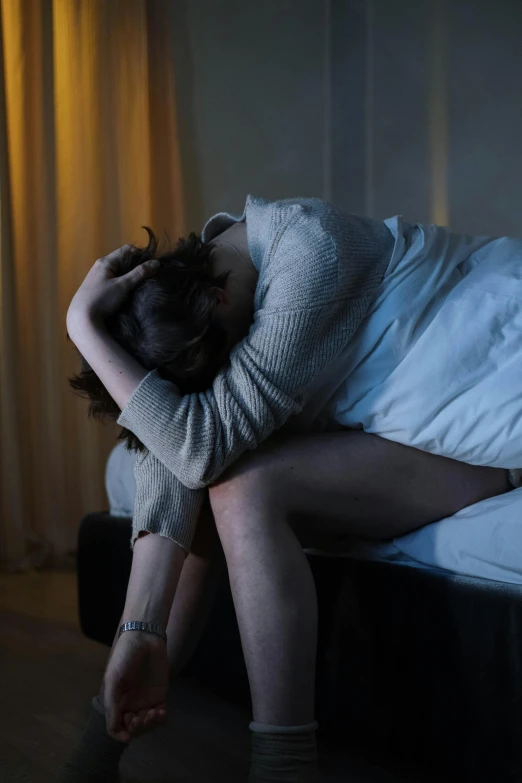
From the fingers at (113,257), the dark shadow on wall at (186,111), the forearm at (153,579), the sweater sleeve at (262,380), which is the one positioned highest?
the dark shadow on wall at (186,111)

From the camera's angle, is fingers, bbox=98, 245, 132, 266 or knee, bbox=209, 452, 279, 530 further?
fingers, bbox=98, 245, 132, 266

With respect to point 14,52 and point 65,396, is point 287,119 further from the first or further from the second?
point 65,396

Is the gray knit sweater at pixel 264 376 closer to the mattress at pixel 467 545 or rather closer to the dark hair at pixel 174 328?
the dark hair at pixel 174 328

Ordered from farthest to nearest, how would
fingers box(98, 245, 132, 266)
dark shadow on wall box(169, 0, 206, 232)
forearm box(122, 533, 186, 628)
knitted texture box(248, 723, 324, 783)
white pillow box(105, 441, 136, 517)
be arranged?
dark shadow on wall box(169, 0, 206, 232)
white pillow box(105, 441, 136, 517)
fingers box(98, 245, 132, 266)
forearm box(122, 533, 186, 628)
knitted texture box(248, 723, 324, 783)

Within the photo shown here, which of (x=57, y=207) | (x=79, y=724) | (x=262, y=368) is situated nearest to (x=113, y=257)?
(x=262, y=368)

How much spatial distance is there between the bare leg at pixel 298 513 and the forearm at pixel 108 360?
15 centimetres

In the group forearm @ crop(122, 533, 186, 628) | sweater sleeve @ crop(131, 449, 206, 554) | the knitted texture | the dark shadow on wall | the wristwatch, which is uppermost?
the dark shadow on wall

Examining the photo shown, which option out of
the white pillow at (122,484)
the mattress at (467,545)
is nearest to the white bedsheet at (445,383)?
the mattress at (467,545)

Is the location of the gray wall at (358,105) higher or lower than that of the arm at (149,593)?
higher

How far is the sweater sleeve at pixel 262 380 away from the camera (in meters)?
0.85

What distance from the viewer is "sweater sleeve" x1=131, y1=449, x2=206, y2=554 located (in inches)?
35.0

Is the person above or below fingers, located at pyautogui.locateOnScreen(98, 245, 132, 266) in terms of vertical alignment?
below

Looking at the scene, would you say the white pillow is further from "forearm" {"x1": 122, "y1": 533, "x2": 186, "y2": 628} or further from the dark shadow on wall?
the dark shadow on wall

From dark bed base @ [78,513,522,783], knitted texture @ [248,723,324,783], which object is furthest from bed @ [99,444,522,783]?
knitted texture @ [248,723,324,783]
